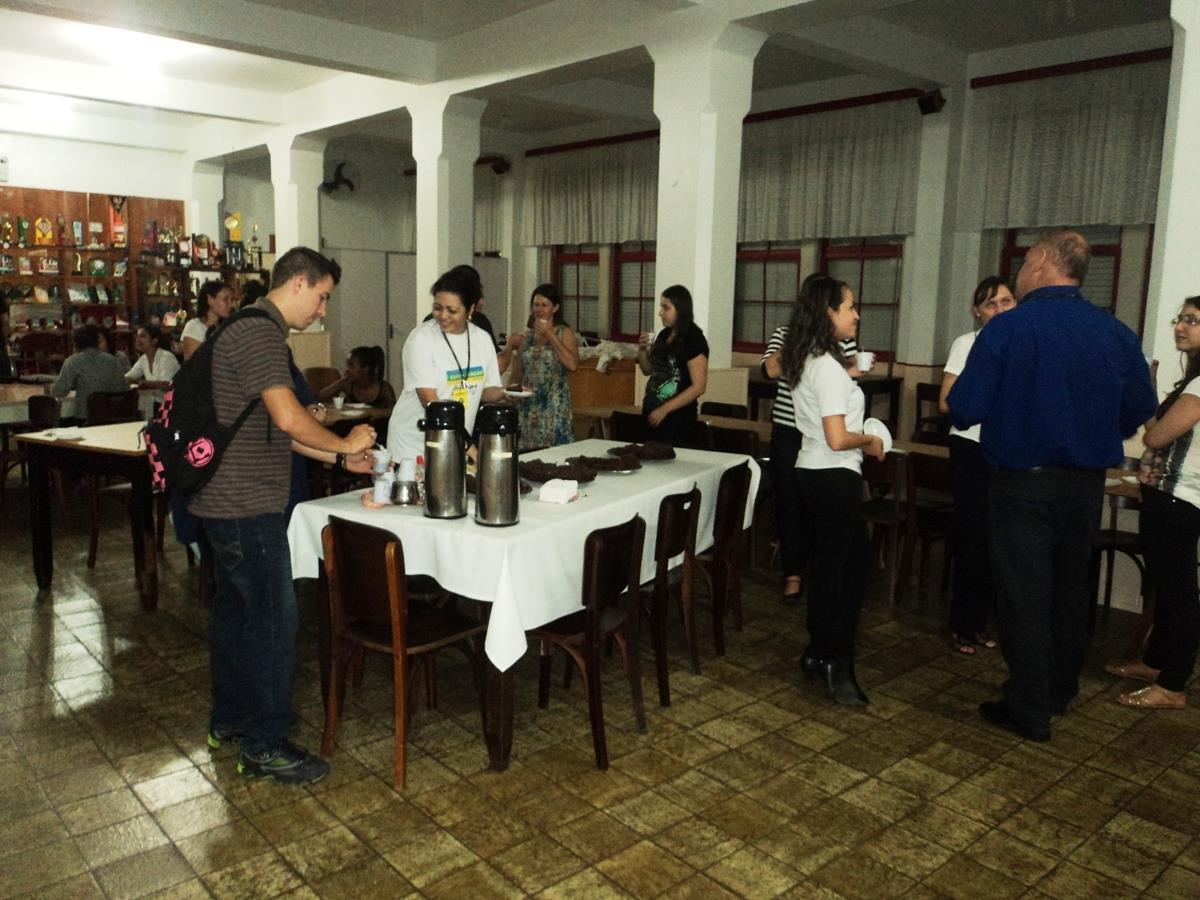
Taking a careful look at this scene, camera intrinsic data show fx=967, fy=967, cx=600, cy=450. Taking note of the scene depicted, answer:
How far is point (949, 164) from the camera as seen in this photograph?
762 centimetres

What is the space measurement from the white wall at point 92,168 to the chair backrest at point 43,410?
592 centimetres

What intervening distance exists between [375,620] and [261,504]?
464mm

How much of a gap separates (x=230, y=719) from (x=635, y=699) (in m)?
1.29

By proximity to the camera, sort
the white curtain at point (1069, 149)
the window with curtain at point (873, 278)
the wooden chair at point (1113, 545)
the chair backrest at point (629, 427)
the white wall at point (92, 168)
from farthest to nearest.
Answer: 1. the white wall at point (92, 168)
2. the window with curtain at point (873, 278)
3. the white curtain at point (1069, 149)
4. the chair backrest at point (629, 427)
5. the wooden chair at point (1113, 545)

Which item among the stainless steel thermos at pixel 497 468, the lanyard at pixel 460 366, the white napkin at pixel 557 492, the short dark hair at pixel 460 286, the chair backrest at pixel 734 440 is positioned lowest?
the chair backrest at pixel 734 440

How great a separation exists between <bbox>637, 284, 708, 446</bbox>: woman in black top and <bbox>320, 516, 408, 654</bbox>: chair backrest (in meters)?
2.36

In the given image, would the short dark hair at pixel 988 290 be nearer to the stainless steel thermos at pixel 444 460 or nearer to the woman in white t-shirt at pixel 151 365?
the stainless steel thermos at pixel 444 460

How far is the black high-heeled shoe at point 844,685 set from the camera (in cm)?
345

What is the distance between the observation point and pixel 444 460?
9.66 ft

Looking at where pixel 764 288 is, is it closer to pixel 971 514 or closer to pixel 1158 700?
pixel 971 514

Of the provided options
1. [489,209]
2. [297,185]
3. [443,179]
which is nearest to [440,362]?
[443,179]

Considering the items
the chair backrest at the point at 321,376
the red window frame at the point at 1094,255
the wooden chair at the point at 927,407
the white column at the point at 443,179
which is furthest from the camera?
the white column at the point at 443,179

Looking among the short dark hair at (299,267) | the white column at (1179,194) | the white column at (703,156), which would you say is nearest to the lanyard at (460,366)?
the short dark hair at (299,267)

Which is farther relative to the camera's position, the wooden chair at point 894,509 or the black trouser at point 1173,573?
the wooden chair at point 894,509
